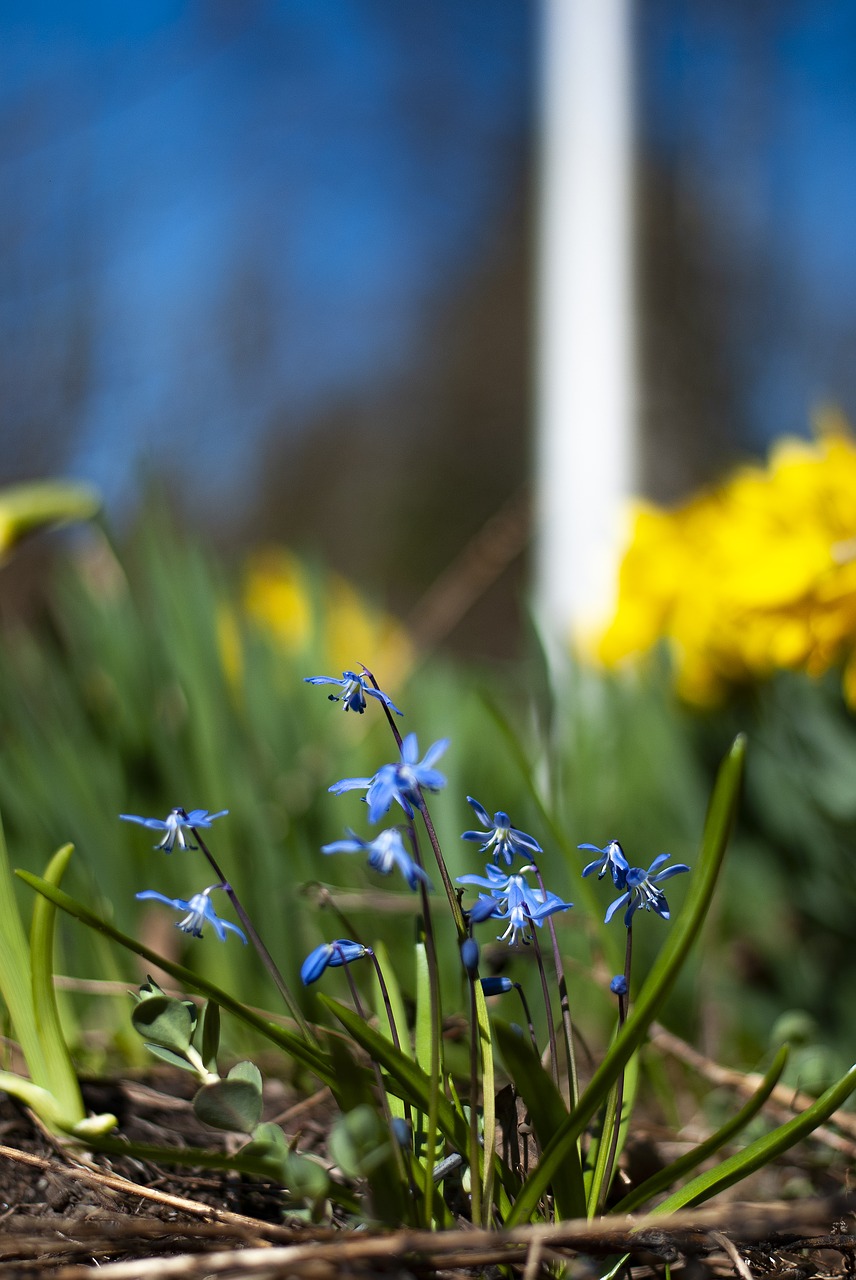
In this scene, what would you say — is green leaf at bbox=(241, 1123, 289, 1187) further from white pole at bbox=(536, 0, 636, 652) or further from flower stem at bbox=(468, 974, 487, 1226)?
white pole at bbox=(536, 0, 636, 652)

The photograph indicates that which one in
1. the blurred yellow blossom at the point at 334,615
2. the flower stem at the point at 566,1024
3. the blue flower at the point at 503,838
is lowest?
the blurred yellow blossom at the point at 334,615

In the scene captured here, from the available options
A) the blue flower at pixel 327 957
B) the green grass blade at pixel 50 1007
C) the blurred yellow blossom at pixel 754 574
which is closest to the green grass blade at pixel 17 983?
the green grass blade at pixel 50 1007

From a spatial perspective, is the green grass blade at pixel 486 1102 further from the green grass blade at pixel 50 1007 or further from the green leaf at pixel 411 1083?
the green grass blade at pixel 50 1007

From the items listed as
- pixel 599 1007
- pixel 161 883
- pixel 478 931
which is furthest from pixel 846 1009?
pixel 161 883

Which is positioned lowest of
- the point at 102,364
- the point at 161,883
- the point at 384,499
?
the point at 384,499

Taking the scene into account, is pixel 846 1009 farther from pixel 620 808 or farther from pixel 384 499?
pixel 384 499

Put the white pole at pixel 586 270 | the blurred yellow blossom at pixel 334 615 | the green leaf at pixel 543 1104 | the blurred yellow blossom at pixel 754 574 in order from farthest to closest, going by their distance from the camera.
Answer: the white pole at pixel 586 270 < the blurred yellow blossom at pixel 334 615 < the blurred yellow blossom at pixel 754 574 < the green leaf at pixel 543 1104
